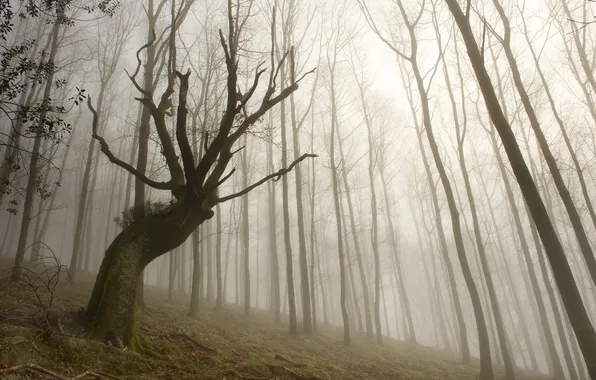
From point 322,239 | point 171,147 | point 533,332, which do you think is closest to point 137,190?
point 171,147

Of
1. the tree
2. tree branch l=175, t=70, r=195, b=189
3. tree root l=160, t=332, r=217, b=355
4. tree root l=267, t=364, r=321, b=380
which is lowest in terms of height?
tree root l=267, t=364, r=321, b=380

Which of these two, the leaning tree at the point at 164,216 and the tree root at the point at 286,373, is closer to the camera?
the leaning tree at the point at 164,216

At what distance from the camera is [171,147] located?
5738 millimetres

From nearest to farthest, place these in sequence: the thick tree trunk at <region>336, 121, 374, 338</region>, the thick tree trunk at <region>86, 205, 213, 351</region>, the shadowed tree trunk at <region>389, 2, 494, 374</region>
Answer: the thick tree trunk at <region>86, 205, 213, 351</region>
the shadowed tree trunk at <region>389, 2, 494, 374</region>
the thick tree trunk at <region>336, 121, 374, 338</region>

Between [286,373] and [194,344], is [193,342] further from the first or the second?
[286,373]

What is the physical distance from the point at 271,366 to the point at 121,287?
3.10 metres

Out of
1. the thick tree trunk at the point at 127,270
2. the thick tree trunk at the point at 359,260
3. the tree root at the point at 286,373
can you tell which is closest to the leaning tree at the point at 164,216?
the thick tree trunk at the point at 127,270

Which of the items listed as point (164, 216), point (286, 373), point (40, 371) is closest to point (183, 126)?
point (164, 216)

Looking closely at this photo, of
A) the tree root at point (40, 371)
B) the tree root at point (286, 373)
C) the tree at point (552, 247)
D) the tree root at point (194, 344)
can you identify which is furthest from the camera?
the tree root at point (194, 344)

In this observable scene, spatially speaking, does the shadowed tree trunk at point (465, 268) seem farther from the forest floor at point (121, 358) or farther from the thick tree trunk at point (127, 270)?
the thick tree trunk at point (127, 270)

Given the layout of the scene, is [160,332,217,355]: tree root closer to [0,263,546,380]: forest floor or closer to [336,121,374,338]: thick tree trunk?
[0,263,546,380]: forest floor

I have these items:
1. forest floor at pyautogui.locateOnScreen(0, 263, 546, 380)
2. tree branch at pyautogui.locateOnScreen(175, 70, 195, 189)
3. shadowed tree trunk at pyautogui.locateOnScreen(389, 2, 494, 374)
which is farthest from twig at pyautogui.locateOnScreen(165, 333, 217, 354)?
shadowed tree trunk at pyautogui.locateOnScreen(389, 2, 494, 374)

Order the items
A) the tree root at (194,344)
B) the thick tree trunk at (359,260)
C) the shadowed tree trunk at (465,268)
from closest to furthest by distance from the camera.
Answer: the tree root at (194,344) → the shadowed tree trunk at (465,268) → the thick tree trunk at (359,260)

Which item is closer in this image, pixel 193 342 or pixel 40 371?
pixel 40 371
